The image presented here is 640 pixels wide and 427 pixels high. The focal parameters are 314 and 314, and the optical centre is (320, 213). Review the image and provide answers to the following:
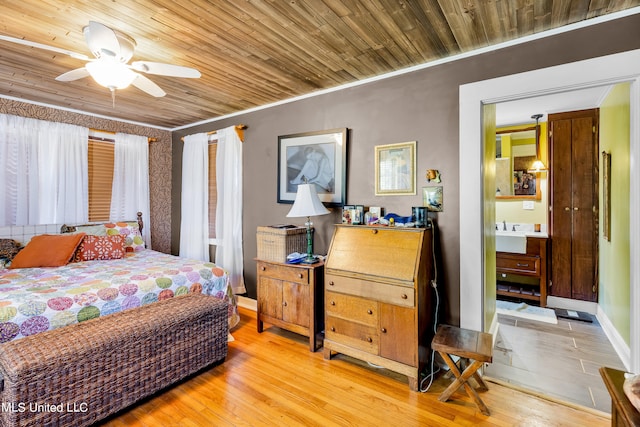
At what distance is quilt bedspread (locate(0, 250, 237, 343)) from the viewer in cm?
196

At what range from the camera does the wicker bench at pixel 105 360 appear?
1.59 m

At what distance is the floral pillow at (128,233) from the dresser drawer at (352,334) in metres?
2.78

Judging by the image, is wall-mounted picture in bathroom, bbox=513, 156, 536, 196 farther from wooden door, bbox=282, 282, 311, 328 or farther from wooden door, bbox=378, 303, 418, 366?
wooden door, bbox=282, 282, 311, 328

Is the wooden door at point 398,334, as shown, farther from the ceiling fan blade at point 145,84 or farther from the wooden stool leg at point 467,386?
the ceiling fan blade at point 145,84

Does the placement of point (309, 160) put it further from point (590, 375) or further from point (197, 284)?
point (590, 375)

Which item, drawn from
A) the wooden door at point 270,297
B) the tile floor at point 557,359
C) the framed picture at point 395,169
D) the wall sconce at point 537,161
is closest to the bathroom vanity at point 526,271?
the tile floor at point 557,359

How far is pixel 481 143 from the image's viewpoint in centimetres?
231

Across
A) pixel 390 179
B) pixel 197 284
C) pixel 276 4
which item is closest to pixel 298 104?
pixel 390 179

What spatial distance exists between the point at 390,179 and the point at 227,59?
1624 mm

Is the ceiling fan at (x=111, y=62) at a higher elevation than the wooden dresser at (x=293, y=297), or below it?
higher

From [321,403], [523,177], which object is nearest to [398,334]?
[321,403]

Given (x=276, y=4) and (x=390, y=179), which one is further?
(x=390, y=179)

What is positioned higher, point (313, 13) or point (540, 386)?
point (313, 13)

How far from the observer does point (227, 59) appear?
95.3 inches
